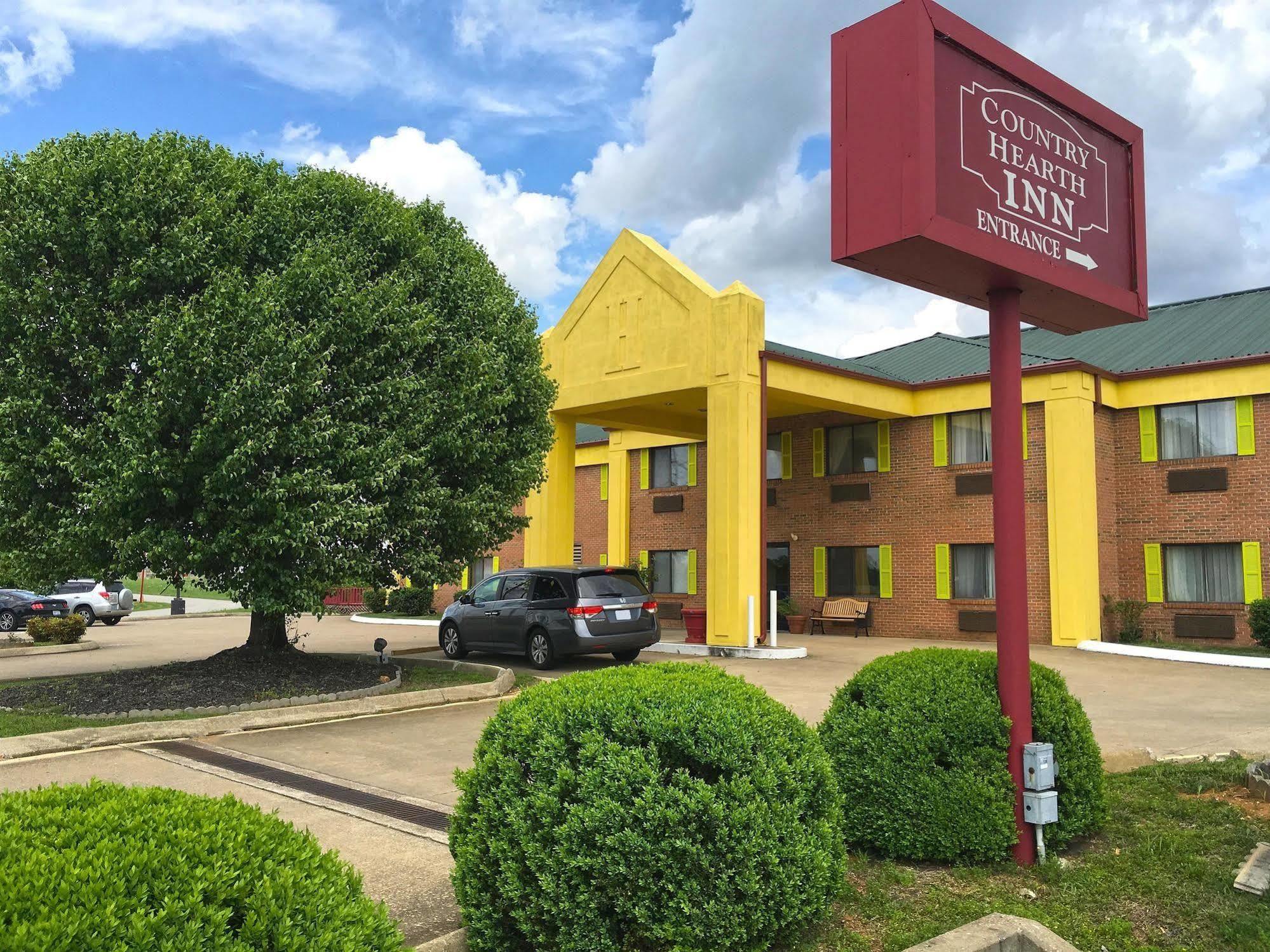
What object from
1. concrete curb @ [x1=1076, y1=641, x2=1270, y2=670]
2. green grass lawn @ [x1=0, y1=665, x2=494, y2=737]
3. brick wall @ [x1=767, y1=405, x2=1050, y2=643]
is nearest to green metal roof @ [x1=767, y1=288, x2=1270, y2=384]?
brick wall @ [x1=767, y1=405, x2=1050, y2=643]

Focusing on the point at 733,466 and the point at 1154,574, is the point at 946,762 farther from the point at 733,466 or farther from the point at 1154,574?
the point at 1154,574

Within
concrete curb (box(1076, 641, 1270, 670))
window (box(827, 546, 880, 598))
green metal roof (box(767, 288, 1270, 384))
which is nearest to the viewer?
concrete curb (box(1076, 641, 1270, 670))

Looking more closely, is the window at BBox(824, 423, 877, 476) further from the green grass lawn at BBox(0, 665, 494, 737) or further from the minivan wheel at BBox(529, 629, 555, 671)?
the green grass lawn at BBox(0, 665, 494, 737)

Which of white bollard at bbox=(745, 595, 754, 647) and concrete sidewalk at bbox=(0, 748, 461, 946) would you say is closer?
concrete sidewalk at bbox=(0, 748, 461, 946)

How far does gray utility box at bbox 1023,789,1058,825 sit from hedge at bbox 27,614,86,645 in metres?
22.4

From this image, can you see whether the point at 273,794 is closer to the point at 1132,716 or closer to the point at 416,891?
the point at 416,891

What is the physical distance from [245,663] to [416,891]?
30.9 feet

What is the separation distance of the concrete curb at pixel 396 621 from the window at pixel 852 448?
12.7 m

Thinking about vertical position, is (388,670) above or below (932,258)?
below

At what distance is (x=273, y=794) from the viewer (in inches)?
292

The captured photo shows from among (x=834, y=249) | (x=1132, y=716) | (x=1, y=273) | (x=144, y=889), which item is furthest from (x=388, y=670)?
(x=144, y=889)

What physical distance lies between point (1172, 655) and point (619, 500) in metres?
16.3

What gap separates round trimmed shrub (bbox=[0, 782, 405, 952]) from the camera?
238cm

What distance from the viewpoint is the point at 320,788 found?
7.73 metres
